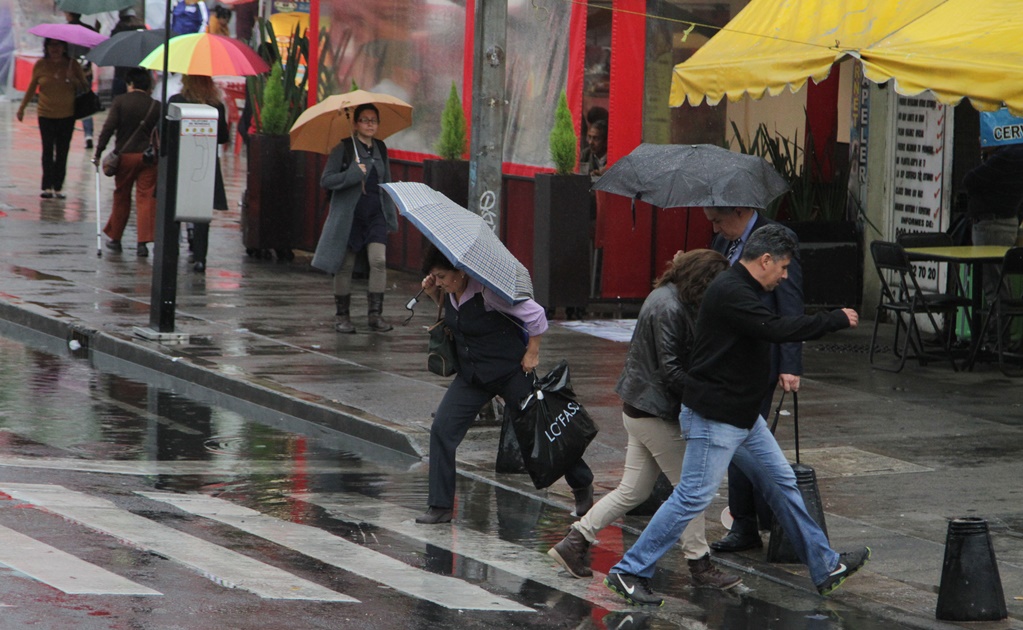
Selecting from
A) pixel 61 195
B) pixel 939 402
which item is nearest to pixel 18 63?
pixel 61 195

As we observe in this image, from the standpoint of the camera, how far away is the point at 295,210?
18.6 m

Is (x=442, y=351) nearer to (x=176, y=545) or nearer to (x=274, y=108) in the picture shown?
(x=176, y=545)

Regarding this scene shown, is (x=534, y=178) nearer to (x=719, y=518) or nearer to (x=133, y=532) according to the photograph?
(x=719, y=518)

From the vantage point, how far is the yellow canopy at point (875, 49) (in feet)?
35.8

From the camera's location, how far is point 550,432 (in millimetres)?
8016

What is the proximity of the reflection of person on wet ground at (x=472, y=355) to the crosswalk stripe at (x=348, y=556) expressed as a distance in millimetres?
683

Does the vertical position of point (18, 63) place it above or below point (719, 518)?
above

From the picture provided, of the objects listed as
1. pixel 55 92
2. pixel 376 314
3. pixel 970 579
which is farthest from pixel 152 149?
pixel 970 579

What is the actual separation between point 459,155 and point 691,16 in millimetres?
2743

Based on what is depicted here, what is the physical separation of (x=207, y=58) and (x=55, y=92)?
5418 millimetres

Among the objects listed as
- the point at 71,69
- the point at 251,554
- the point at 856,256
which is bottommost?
the point at 251,554

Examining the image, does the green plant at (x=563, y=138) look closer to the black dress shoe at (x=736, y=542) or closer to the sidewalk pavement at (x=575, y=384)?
the sidewalk pavement at (x=575, y=384)

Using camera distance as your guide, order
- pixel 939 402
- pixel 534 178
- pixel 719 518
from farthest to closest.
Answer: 1. pixel 534 178
2. pixel 939 402
3. pixel 719 518

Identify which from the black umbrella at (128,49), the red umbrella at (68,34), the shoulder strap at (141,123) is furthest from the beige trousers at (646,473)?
the red umbrella at (68,34)
